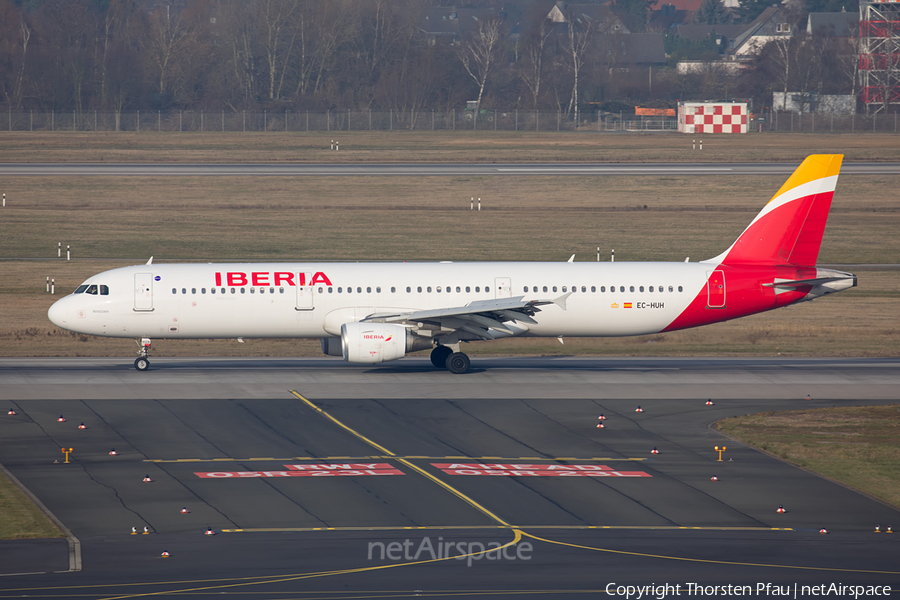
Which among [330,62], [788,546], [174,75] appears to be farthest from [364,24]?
[788,546]

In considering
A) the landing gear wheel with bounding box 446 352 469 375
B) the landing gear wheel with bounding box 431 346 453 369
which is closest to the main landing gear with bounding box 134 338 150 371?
the landing gear wheel with bounding box 431 346 453 369

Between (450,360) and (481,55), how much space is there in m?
107

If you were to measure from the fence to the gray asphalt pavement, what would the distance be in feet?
229

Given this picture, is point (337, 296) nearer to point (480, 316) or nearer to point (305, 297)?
point (305, 297)

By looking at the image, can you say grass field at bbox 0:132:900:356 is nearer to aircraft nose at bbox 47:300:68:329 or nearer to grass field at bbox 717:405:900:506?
aircraft nose at bbox 47:300:68:329

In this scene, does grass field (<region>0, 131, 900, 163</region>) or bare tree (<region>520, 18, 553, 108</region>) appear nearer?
grass field (<region>0, 131, 900, 163</region>)

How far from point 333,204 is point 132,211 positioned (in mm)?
13863

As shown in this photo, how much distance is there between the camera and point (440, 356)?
37.6 meters

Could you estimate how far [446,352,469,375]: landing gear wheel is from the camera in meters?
36.7

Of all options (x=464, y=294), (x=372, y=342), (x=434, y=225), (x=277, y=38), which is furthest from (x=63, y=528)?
(x=277, y=38)

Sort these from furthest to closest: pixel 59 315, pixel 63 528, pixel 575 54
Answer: pixel 575 54, pixel 59 315, pixel 63 528

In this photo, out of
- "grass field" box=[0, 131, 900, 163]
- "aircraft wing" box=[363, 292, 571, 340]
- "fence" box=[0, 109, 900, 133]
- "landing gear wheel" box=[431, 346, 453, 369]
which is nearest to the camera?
"aircraft wing" box=[363, 292, 571, 340]

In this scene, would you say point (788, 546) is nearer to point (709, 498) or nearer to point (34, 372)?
point (709, 498)

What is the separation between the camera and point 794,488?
78.1 ft
